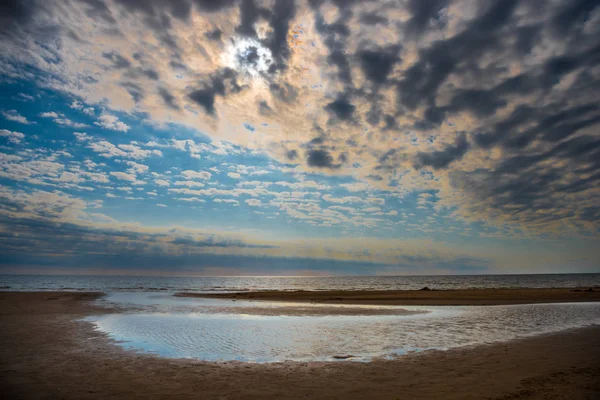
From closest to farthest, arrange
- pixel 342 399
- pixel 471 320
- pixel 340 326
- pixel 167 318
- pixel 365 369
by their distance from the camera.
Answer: pixel 342 399
pixel 365 369
pixel 340 326
pixel 471 320
pixel 167 318

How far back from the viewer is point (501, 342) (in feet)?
55.4

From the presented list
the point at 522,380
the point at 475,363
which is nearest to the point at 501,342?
the point at 475,363

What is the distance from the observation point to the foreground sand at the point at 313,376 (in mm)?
9555

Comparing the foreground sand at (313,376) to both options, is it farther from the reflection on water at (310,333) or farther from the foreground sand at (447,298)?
the foreground sand at (447,298)

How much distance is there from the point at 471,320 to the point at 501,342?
946 cm

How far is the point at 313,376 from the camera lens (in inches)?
448

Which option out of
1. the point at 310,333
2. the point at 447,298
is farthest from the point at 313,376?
the point at 447,298

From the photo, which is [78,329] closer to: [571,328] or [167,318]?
[167,318]

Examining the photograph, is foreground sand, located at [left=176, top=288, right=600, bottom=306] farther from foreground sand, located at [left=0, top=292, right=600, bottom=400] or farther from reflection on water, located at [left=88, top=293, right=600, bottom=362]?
foreground sand, located at [left=0, top=292, right=600, bottom=400]

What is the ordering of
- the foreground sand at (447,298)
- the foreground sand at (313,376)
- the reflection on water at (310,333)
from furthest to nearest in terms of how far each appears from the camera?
1. the foreground sand at (447,298)
2. the reflection on water at (310,333)
3. the foreground sand at (313,376)

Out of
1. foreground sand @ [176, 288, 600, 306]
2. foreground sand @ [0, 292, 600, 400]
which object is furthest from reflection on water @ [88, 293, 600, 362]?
foreground sand @ [176, 288, 600, 306]

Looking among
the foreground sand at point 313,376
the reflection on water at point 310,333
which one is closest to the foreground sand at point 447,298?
the reflection on water at point 310,333

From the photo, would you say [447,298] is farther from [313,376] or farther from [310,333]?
[313,376]

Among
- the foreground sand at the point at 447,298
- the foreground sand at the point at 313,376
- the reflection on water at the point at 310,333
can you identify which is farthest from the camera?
the foreground sand at the point at 447,298
